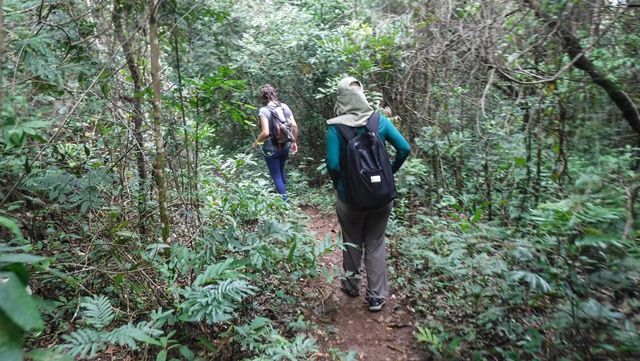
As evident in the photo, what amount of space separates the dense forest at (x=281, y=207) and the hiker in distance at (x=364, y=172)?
0.37 metres

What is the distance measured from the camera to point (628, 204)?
98.8 inches

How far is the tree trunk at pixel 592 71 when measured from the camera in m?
3.26

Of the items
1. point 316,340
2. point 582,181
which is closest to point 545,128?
point 582,181

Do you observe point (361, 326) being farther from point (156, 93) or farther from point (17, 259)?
point (17, 259)

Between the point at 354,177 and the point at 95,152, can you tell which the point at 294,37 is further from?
the point at 354,177

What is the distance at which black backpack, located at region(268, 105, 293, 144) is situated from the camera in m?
6.03

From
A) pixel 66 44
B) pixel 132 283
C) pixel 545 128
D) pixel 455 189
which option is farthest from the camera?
pixel 455 189

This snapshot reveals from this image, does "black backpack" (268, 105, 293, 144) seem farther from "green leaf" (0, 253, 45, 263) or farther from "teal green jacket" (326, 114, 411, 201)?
"green leaf" (0, 253, 45, 263)

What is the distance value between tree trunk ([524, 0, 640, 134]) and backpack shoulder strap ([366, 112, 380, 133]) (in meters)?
1.63

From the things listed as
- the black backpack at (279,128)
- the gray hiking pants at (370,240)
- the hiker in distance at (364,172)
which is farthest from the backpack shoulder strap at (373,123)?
the black backpack at (279,128)

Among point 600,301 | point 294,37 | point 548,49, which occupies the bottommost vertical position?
point 600,301

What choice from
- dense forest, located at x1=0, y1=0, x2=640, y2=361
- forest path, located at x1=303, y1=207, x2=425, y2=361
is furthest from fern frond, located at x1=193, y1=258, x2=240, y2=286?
forest path, located at x1=303, y1=207, x2=425, y2=361

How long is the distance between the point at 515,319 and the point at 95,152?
4185 mm

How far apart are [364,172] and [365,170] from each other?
0.02 metres
